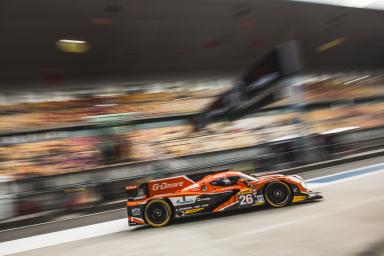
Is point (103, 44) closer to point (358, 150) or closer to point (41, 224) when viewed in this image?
point (41, 224)

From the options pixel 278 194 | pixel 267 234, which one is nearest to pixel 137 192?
pixel 278 194

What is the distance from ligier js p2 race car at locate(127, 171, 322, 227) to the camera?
23.7 ft

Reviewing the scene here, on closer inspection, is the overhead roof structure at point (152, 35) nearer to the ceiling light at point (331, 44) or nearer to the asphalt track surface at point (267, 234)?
the ceiling light at point (331, 44)

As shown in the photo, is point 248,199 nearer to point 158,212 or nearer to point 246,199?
point 246,199

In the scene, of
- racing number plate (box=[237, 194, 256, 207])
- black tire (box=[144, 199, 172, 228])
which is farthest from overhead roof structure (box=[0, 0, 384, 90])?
racing number plate (box=[237, 194, 256, 207])

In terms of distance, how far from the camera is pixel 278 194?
729 cm

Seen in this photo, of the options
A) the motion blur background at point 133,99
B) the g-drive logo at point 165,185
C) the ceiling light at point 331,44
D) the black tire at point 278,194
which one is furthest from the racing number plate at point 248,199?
the ceiling light at point 331,44

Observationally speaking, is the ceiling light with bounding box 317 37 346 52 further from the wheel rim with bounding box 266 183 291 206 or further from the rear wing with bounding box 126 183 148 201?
the rear wing with bounding box 126 183 148 201

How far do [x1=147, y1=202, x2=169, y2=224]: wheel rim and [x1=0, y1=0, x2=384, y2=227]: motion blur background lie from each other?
4.04m

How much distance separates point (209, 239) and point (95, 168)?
9.31 m

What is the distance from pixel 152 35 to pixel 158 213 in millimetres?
9748

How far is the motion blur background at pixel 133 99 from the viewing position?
12.7 metres

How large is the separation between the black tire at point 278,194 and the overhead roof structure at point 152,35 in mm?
9317

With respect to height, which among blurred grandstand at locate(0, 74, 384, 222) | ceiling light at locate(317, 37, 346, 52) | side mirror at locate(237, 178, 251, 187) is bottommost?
side mirror at locate(237, 178, 251, 187)
